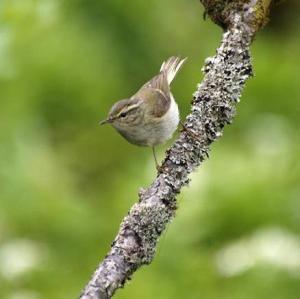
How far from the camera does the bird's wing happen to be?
4.80 metres

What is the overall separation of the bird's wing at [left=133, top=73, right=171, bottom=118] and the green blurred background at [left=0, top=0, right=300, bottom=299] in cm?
96

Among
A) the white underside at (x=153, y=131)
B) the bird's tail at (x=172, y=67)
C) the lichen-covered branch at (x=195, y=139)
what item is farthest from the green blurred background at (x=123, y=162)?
the lichen-covered branch at (x=195, y=139)

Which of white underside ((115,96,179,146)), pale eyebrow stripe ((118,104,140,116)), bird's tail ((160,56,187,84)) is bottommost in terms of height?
white underside ((115,96,179,146))

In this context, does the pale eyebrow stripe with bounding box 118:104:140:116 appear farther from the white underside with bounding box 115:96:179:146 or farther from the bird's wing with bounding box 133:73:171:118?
the white underside with bounding box 115:96:179:146

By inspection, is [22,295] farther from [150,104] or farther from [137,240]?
[137,240]

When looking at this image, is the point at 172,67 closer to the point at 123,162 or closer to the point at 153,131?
the point at 153,131

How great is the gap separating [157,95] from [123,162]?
11.4ft

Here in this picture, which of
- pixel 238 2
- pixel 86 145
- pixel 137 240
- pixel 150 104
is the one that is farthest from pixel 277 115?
pixel 137 240

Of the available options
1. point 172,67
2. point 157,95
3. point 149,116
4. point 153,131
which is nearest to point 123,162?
point 172,67

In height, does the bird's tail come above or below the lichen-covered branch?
above

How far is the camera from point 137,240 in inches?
112

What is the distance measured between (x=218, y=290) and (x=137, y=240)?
345 cm

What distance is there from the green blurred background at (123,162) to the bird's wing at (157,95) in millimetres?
965

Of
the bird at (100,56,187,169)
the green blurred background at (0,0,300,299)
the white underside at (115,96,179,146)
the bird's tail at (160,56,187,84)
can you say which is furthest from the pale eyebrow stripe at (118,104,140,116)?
the green blurred background at (0,0,300,299)
